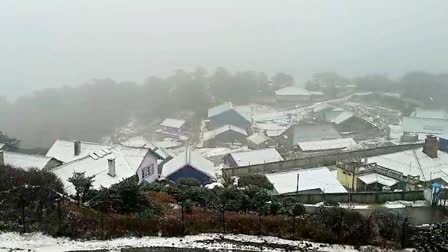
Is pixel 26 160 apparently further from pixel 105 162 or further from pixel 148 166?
pixel 148 166

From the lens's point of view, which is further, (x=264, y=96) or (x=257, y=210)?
(x=264, y=96)

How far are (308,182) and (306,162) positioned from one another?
6.37 m

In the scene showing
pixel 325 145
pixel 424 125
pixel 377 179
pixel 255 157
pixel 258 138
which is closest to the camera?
pixel 377 179

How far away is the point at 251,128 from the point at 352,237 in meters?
29.5

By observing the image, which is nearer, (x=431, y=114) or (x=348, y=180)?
(x=348, y=180)

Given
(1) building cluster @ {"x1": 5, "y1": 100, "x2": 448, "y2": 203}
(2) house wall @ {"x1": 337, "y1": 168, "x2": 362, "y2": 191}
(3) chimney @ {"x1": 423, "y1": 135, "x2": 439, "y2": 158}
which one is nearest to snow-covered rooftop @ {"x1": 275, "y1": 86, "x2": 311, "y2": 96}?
(1) building cluster @ {"x1": 5, "y1": 100, "x2": 448, "y2": 203}

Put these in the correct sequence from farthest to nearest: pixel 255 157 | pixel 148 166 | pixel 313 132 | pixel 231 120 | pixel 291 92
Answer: pixel 291 92
pixel 231 120
pixel 313 132
pixel 255 157
pixel 148 166

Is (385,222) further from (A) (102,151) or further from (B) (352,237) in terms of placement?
(A) (102,151)

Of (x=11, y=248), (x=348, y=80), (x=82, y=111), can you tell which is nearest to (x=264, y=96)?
(x=348, y=80)

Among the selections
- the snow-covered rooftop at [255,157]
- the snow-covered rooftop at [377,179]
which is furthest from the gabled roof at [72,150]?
the snow-covered rooftop at [377,179]

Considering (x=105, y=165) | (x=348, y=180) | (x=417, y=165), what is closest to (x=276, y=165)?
(x=348, y=180)

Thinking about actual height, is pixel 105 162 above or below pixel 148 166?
above

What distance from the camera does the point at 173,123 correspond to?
42719 millimetres

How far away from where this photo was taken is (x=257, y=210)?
44.1ft
